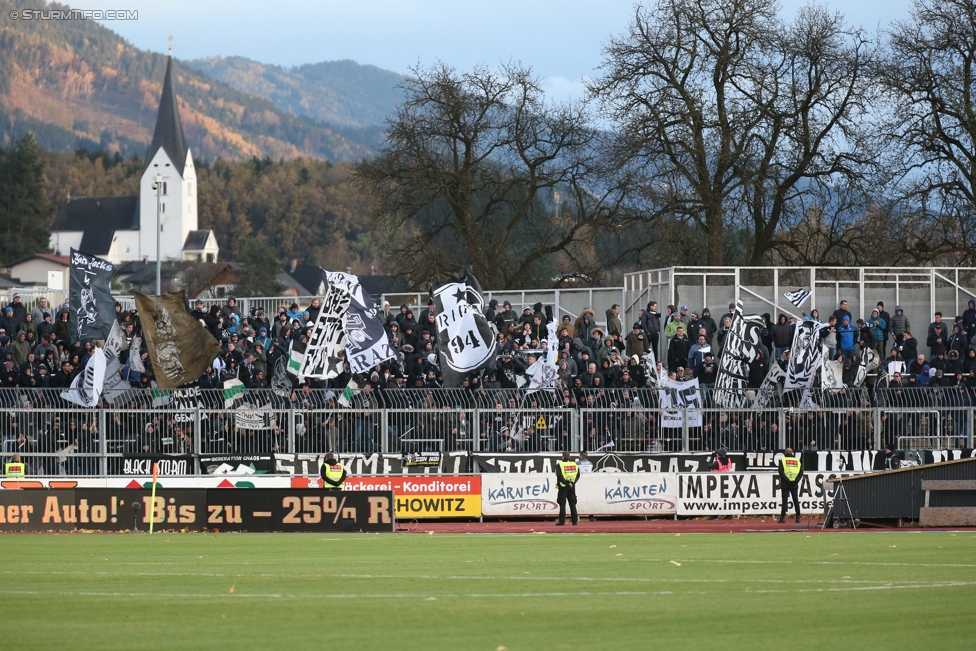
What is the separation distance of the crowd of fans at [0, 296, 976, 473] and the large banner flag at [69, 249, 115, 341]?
47.7 inches

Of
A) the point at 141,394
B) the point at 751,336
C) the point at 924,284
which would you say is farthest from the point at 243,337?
the point at 924,284

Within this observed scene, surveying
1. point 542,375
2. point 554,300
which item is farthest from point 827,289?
point 542,375

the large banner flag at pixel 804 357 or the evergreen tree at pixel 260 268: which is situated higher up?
the evergreen tree at pixel 260 268

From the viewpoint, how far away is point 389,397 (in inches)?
1103

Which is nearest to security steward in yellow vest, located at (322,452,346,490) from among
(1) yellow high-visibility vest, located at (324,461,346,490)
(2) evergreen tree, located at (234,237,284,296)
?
(1) yellow high-visibility vest, located at (324,461,346,490)

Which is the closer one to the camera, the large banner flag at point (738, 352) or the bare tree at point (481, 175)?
the large banner flag at point (738, 352)

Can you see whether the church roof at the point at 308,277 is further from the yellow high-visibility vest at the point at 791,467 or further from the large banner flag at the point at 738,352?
the yellow high-visibility vest at the point at 791,467

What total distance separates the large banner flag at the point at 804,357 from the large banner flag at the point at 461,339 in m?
6.86

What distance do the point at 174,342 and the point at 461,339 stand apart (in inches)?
280

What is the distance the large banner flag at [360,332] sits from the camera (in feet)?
91.9

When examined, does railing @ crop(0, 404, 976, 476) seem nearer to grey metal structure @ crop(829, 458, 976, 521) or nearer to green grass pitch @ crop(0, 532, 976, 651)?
grey metal structure @ crop(829, 458, 976, 521)

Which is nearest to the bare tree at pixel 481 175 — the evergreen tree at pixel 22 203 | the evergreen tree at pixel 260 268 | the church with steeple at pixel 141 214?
the evergreen tree at pixel 260 268

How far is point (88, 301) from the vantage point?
1238 inches

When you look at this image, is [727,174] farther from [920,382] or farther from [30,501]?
[30,501]
